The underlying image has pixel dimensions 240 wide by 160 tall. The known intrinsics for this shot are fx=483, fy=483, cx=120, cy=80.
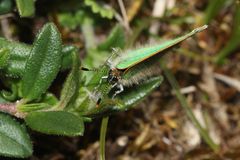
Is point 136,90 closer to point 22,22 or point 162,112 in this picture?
point 162,112

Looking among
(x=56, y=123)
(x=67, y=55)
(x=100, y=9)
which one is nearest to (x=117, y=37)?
(x=100, y=9)

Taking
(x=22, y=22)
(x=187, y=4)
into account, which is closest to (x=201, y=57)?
(x=187, y=4)

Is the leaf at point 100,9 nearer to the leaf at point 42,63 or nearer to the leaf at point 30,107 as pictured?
the leaf at point 42,63

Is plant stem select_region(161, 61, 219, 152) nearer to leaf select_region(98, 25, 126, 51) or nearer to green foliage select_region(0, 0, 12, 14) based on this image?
leaf select_region(98, 25, 126, 51)

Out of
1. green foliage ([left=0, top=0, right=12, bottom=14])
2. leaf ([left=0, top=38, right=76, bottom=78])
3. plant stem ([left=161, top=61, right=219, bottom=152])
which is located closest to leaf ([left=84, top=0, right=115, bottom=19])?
plant stem ([left=161, top=61, right=219, bottom=152])

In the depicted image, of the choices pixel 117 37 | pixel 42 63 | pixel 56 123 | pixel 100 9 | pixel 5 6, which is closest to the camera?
pixel 56 123

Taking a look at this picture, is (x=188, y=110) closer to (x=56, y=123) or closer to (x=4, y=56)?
(x=56, y=123)
